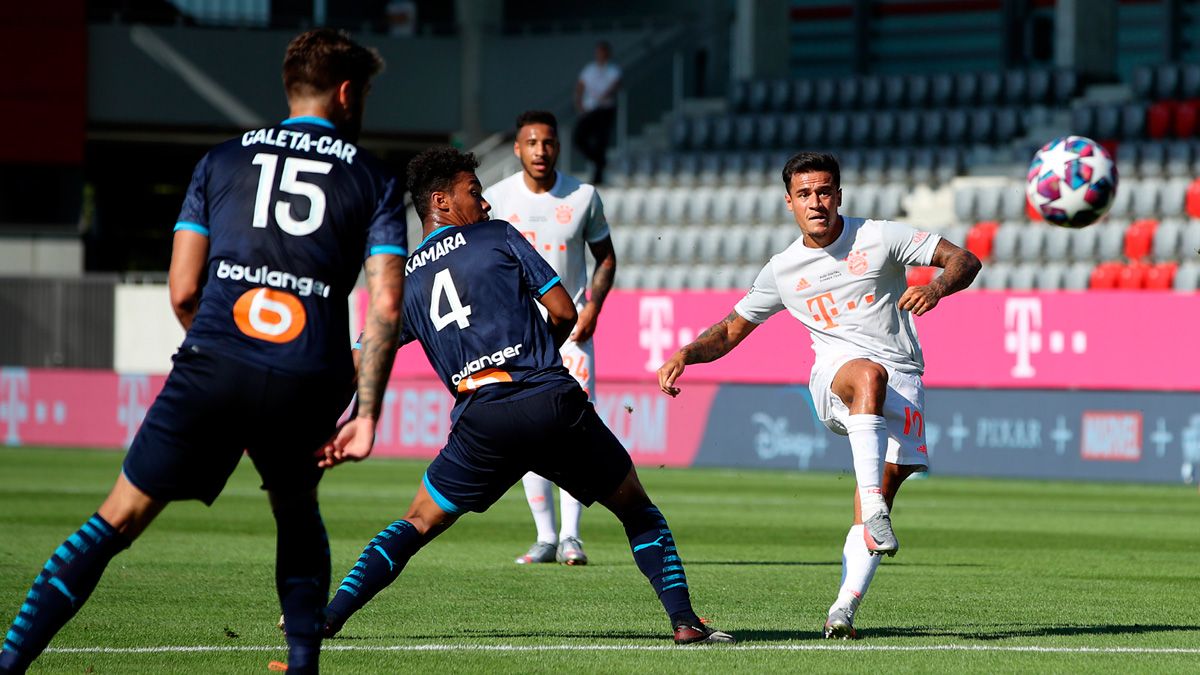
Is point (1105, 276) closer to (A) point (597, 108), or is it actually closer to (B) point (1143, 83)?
(B) point (1143, 83)

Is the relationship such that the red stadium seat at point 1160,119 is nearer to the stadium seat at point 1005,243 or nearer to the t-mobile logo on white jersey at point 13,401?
the stadium seat at point 1005,243

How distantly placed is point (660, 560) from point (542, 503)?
134 inches

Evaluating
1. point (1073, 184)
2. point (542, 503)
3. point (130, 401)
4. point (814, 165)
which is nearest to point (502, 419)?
point (814, 165)

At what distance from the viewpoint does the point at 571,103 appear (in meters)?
29.9

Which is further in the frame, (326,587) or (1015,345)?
(1015,345)

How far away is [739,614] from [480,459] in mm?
1724

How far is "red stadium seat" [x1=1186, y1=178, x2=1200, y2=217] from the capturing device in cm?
2194

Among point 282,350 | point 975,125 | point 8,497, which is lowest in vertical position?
point 8,497

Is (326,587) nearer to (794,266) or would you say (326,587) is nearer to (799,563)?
(794,266)

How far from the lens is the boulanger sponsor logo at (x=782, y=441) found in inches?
792

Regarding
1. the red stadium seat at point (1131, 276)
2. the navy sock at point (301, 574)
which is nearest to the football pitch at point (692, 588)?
the navy sock at point (301, 574)

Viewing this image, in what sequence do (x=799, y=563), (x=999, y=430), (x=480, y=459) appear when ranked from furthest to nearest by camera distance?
(x=999, y=430)
(x=799, y=563)
(x=480, y=459)

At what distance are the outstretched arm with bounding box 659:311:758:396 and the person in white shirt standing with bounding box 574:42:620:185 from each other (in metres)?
19.5

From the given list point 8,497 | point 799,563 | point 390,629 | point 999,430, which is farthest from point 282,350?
point 999,430
